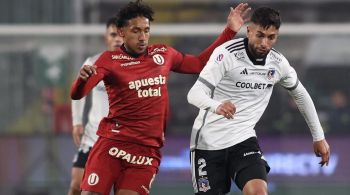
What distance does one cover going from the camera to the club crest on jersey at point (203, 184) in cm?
836

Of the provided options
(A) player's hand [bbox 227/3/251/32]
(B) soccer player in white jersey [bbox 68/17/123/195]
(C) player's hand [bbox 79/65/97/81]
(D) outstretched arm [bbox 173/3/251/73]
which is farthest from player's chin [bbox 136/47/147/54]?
(B) soccer player in white jersey [bbox 68/17/123/195]

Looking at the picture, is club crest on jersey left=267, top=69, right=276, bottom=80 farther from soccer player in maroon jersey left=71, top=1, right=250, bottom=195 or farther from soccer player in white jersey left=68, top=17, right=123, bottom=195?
soccer player in white jersey left=68, top=17, right=123, bottom=195

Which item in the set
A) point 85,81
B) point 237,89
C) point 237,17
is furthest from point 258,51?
point 85,81

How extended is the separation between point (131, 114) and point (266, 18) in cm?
121

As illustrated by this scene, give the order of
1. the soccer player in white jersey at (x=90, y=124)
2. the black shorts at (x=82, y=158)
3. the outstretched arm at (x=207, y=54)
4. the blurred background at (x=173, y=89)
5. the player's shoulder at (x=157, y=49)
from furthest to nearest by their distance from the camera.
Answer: the blurred background at (x=173, y=89), the black shorts at (x=82, y=158), the soccer player in white jersey at (x=90, y=124), the outstretched arm at (x=207, y=54), the player's shoulder at (x=157, y=49)

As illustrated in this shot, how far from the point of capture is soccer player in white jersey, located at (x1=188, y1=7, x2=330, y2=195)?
8.18 metres

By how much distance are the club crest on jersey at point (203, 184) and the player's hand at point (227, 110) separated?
0.93 meters

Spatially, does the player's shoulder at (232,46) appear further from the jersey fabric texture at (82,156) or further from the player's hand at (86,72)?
the jersey fabric texture at (82,156)

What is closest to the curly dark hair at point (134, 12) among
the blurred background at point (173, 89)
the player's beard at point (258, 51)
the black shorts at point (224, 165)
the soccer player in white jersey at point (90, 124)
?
the player's beard at point (258, 51)

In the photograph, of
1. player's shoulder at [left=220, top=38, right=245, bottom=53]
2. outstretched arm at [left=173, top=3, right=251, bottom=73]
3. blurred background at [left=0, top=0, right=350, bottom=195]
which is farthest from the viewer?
blurred background at [left=0, top=0, right=350, bottom=195]

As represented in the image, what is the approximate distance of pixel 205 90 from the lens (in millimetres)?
8070

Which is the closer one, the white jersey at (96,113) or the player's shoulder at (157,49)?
the player's shoulder at (157,49)

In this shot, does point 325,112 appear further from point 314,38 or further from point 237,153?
point 237,153

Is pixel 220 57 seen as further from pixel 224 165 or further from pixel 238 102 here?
pixel 224 165
